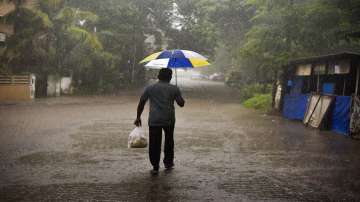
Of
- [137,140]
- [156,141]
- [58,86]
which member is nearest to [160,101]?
[156,141]

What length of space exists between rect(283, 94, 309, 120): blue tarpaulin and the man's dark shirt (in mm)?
9842

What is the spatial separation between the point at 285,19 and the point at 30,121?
40.3ft

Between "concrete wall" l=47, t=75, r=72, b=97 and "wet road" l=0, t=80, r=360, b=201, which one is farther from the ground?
"concrete wall" l=47, t=75, r=72, b=97

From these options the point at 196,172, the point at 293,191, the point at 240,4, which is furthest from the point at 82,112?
the point at 240,4

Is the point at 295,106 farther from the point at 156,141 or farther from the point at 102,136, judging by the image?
the point at 156,141

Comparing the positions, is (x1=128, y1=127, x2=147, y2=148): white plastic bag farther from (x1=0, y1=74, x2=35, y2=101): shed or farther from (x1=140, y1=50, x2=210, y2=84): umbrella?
(x1=0, y1=74, x2=35, y2=101): shed

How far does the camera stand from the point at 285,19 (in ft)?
62.0

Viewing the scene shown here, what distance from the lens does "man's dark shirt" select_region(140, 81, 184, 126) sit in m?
6.80

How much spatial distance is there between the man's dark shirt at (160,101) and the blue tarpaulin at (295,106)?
984 centimetres

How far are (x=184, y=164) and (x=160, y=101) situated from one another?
175 cm

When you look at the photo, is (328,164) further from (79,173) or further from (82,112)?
(82,112)

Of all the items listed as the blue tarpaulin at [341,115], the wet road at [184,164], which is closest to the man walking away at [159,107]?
the wet road at [184,164]

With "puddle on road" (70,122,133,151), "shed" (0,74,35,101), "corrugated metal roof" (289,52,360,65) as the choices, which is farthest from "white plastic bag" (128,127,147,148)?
"shed" (0,74,35,101)

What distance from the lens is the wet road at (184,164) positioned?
235 inches
